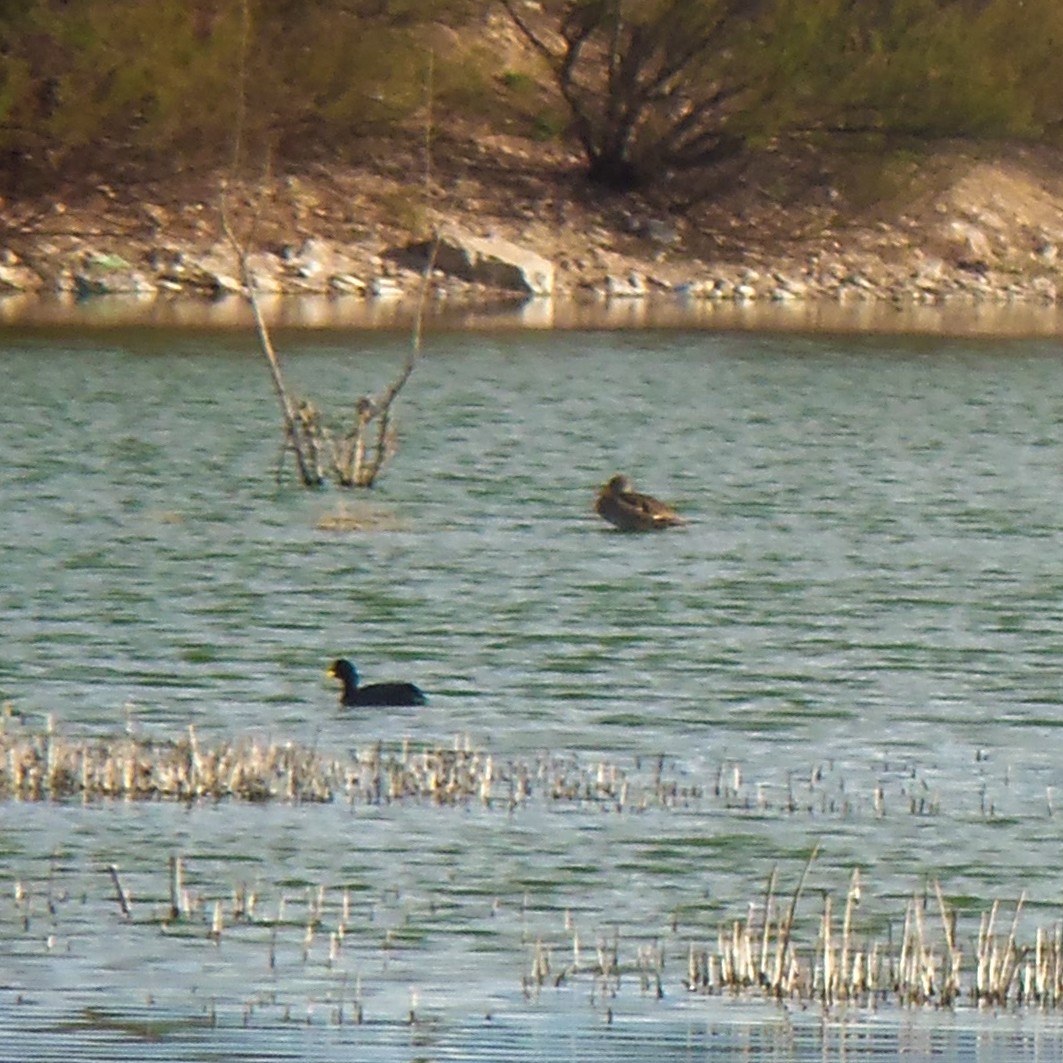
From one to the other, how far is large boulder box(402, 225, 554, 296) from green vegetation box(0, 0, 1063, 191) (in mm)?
2194

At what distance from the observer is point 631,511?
21.2 m

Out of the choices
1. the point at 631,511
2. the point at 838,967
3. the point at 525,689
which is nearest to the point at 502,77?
the point at 631,511

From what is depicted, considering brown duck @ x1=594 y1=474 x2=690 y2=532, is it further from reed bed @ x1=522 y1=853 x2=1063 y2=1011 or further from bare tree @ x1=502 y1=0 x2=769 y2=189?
bare tree @ x1=502 y1=0 x2=769 y2=189

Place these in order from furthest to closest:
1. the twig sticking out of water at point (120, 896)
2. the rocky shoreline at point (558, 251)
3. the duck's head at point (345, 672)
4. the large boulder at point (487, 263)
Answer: the large boulder at point (487, 263) < the rocky shoreline at point (558, 251) < the duck's head at point (345, 672) < the twig sticking out of water at point (120, 896)

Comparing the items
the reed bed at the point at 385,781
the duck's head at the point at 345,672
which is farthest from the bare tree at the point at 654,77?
the reed bed at the point at 385,781

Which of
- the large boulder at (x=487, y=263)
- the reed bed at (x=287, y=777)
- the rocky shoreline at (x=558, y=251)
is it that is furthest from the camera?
the large boulder at (x=487, y=263)

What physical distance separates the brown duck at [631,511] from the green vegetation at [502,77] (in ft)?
78.7

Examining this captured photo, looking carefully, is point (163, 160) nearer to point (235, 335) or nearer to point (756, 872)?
point (235, 335)

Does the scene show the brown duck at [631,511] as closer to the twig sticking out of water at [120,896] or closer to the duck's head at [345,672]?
the duck's head at [345,672]

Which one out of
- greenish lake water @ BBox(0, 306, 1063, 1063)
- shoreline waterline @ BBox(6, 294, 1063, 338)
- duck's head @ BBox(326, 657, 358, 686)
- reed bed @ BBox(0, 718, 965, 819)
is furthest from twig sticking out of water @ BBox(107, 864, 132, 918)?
shoreline waterline @ BBox(6, 294, 1063, 338)

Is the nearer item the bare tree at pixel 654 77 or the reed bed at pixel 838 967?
the reed bed at pixel 838 967

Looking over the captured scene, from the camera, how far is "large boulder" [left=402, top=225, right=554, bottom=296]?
4516cm

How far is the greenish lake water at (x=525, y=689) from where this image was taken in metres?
9.50

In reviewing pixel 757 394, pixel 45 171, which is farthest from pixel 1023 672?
pixel 45 171
